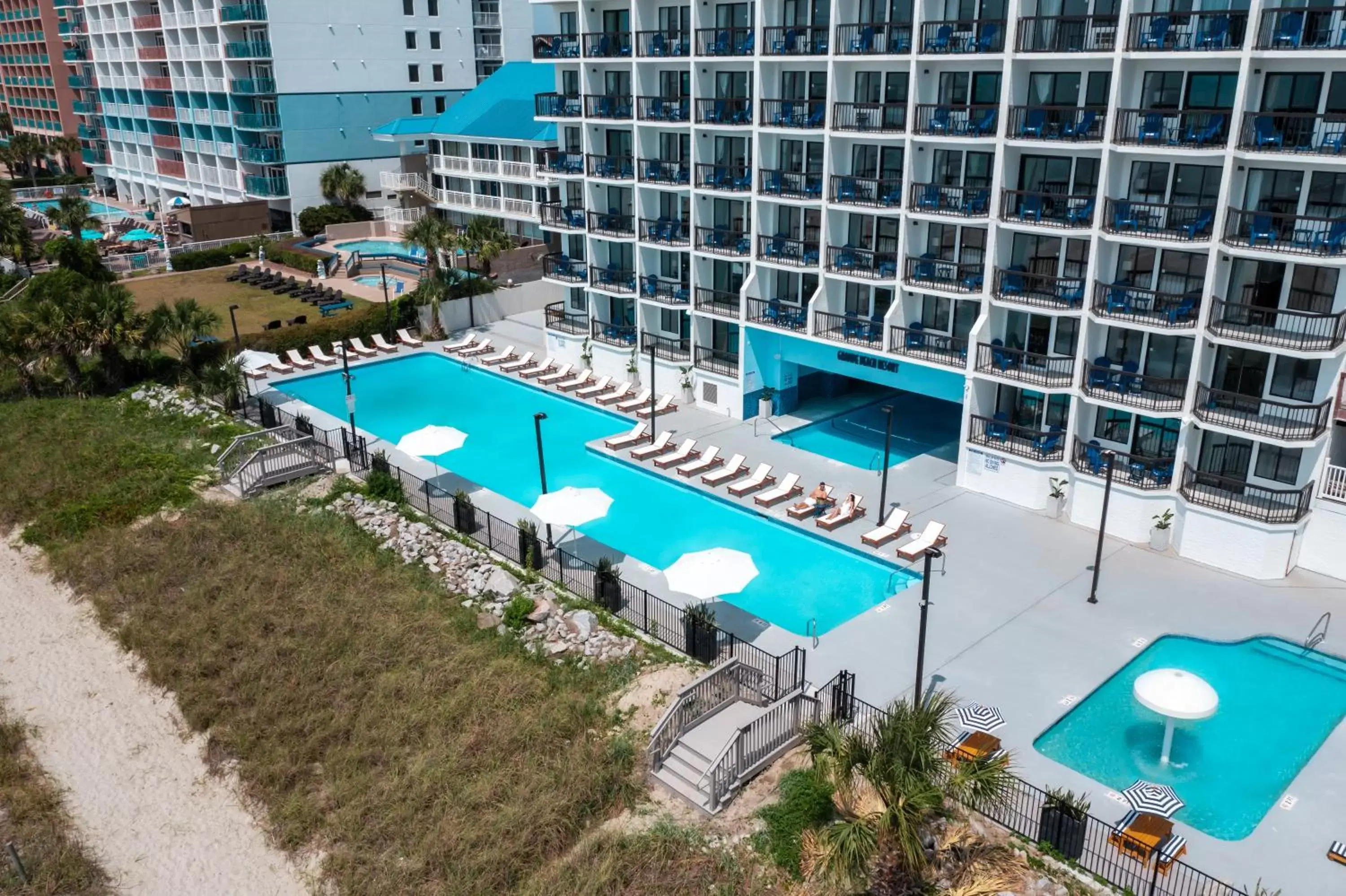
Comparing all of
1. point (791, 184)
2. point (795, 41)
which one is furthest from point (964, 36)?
point (791, 184)

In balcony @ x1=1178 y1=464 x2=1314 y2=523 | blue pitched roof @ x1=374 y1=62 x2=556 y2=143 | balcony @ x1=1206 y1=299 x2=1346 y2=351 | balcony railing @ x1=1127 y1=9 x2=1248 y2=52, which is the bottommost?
balcony @ x1=1178 y1=464 x2=1314 y2=523

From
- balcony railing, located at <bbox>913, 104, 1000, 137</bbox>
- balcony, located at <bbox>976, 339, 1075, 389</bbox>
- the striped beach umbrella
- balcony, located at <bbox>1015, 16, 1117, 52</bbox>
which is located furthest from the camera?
balcony, located at <bbox>976, 339, 1075, 389</bbox>

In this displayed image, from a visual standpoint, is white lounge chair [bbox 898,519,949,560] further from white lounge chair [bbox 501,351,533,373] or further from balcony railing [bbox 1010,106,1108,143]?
white lounge chair [bbox 501,351,533,373]

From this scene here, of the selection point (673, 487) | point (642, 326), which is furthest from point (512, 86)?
point (673, 487)

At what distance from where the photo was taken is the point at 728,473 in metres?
32.6

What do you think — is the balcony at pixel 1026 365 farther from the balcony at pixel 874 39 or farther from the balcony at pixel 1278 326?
the balcony at pixel 874 39

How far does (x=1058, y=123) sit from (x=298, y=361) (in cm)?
3289

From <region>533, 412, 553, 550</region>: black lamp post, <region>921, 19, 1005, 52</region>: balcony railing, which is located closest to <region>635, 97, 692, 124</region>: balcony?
<region>921, 19, 1005, 52</region>: balcony railing

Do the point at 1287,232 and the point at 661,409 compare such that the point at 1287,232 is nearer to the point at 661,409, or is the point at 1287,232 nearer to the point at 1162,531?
the point at 1162,531

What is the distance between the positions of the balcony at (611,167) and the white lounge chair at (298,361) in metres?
15.7

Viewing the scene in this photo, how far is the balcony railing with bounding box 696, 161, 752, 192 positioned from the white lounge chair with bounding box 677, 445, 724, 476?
920cm

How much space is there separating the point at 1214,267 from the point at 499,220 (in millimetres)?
A: 45121

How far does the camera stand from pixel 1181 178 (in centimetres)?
2628

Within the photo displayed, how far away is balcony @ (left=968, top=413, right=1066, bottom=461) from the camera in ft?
96.3
